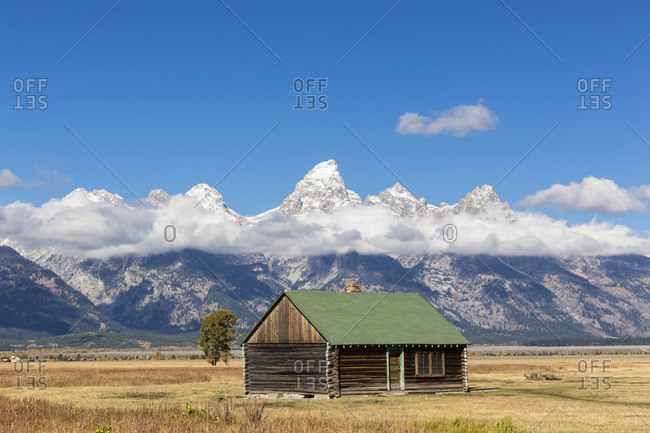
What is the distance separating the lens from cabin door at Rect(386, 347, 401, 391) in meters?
46.3

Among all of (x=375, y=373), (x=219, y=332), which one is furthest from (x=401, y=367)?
(x=219, y=332)

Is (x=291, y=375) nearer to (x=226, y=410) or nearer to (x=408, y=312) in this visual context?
(x=408, y=312)

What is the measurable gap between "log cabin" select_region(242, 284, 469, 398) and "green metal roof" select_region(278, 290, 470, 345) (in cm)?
7

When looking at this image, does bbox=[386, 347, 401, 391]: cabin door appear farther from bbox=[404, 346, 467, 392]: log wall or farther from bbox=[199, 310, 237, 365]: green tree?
bbox=[199, 310, 237, 365]: green tree

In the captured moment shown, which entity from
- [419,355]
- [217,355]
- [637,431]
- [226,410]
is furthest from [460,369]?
[217,355]

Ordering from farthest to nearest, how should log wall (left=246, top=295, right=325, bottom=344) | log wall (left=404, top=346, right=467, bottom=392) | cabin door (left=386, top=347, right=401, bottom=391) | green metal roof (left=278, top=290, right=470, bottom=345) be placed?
log wall (left=404, top=346, right=467, bottom=392), cabin door (left=386, top=347, right=401, bottom=391), log wall (left=246, top=295, right=325, bottom=344), green metal roof (left=278, top=290, right=470, bottom=345)

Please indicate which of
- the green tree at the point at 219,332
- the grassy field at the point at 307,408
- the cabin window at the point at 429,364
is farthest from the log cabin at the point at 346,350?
the green tree at the point at 219,332

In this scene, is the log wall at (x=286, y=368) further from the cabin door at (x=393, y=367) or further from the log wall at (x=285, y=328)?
the cabin door at (x=393, y=367)

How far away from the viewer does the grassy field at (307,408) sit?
71.8 feet

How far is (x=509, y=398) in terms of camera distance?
42.8 m

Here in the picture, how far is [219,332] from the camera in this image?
97.8 metres

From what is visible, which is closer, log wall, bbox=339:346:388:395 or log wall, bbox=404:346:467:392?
log wall, bbox=339:346:388:395

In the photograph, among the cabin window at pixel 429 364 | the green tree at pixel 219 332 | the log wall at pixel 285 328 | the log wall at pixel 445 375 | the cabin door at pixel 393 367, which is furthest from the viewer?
the green tree at pixel 219 332

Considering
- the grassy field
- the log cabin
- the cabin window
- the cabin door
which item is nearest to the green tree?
the grassy field
